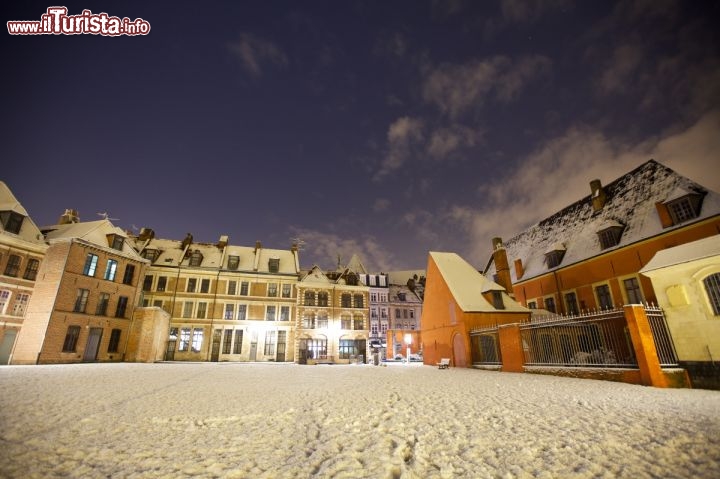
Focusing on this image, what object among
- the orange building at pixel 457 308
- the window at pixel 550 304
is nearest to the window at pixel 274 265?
the orange building at pixel 457 308

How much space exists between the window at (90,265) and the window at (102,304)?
197 centimetres

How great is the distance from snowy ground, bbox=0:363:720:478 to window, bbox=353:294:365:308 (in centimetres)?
2957

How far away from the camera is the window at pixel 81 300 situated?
920 inches

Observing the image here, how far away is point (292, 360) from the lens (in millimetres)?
33938

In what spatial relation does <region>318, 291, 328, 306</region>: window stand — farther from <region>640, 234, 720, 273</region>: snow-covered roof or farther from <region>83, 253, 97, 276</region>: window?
<region>640, 234, 720, 273</region>: snow-covered roof

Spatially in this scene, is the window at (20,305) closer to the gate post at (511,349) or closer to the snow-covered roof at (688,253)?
the gate post at (511,349)

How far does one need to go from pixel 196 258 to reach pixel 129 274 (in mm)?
8031

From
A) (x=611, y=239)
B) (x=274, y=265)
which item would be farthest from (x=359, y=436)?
(x=274, y=265)

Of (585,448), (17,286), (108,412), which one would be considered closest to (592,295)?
(585,448)

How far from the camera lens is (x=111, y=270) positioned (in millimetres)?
26344

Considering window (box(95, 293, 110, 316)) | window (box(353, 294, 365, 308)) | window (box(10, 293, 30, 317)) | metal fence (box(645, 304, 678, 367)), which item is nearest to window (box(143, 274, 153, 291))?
window (box(95, 293, 110, 316))

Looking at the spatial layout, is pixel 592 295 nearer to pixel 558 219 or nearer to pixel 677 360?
pixel 558 219

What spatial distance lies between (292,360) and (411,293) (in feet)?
79.2

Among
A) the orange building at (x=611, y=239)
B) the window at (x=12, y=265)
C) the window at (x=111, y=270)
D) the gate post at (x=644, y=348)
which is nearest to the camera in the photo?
the gate post at (x=644, y=348)
